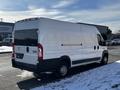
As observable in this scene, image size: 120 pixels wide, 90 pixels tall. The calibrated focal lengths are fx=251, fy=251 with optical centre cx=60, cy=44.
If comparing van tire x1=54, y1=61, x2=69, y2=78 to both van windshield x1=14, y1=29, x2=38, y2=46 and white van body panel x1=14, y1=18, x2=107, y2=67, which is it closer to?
white van body panel x1=14, y1=18, x2=107, y2=67

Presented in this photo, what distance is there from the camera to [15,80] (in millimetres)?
10852

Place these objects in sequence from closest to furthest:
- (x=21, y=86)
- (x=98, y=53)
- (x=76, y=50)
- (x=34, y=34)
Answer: (x=21, y=86) → (x=34, y=34) → (x=76, y=50) → (x=98, y=53)

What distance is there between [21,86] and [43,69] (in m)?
1.16

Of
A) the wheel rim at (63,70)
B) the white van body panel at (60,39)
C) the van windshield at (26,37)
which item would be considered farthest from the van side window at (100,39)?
the van windshield at (26,37)

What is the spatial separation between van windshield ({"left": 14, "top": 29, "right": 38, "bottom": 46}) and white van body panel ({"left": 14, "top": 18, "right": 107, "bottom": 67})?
16 cm

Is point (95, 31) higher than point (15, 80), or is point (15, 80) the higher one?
point (95, 31)

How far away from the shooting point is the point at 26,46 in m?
10.8

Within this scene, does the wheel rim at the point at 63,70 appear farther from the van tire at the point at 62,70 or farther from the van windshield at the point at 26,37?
the van windshield at the point at 26,37

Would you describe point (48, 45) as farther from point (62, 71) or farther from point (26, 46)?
point (62, 71)

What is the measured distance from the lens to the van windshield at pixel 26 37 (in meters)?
10.3

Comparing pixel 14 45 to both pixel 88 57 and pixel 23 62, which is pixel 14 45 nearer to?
pixel 23 62

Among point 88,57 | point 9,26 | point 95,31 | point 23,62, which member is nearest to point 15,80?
point 23,62

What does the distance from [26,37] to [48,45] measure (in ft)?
3.59

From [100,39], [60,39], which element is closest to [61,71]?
[60,39]
